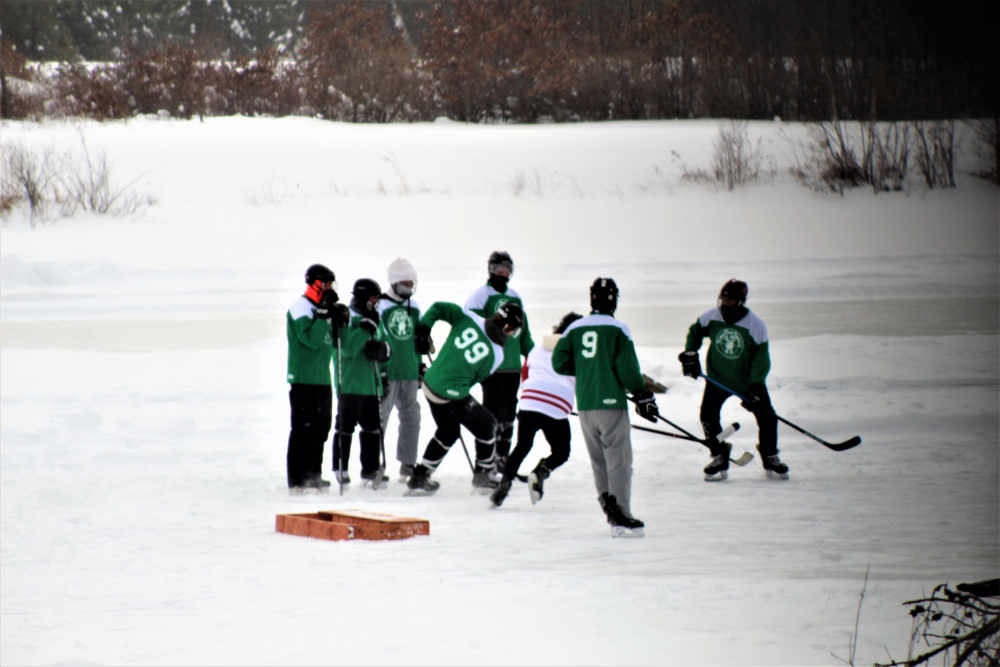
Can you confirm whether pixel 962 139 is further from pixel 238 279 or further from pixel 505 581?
pixel 505 581

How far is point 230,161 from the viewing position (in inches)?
837

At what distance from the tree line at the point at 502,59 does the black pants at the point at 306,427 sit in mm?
4021

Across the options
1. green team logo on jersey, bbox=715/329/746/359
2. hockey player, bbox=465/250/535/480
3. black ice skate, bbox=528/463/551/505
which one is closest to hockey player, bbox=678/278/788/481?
green team logo on jersey, bbox=715/329/746/359

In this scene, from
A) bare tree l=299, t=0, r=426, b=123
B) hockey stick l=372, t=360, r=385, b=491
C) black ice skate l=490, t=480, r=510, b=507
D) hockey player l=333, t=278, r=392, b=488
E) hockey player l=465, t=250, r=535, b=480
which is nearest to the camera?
black ice skate l=490, t=480, r=510, b=507

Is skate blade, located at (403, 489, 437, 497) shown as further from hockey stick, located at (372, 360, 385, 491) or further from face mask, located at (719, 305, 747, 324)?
face mask, located at (719, 305, 747, 324)

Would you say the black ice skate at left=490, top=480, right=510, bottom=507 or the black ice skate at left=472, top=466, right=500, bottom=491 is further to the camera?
the black ice skate at left=472, top=466, right=500, bottom=491

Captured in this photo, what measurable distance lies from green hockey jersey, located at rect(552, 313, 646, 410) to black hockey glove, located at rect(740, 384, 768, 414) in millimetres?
1927

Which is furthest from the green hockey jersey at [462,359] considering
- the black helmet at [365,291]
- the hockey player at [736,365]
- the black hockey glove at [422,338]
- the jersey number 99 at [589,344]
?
the hockey player at [736,365]

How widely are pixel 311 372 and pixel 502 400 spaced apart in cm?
117

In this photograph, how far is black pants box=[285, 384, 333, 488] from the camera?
807cm

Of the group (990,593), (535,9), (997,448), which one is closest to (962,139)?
(535,9)

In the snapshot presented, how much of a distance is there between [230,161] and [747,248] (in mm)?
8307

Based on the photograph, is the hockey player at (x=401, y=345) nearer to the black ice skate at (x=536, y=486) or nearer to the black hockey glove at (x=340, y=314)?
the black hockey glove at (x=340, y=314)

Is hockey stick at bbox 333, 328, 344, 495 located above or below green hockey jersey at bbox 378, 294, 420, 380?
below
